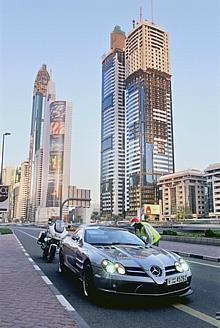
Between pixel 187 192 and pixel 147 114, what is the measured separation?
4217 centimetres

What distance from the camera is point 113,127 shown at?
577 ft

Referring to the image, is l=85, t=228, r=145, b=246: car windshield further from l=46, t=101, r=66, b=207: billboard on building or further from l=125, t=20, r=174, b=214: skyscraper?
l=125, t=20, r=174, b=214: skyscraper

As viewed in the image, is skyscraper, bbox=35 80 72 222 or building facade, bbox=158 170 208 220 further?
building facade, bbox=158 170 208 220

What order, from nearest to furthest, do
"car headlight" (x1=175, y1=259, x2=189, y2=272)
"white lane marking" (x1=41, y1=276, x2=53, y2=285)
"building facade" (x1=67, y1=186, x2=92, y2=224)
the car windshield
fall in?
1. "car headlight" (x1=175, y1=259, x2=189, y2=272)
2. the car windshield
3. "white lane marking" (x1=41, y1=276, x2=53, y2=285)
4. "building facade" (x1=67, y1=186, x2=92, y2=224)

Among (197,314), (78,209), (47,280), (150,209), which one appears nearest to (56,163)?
(78,209)

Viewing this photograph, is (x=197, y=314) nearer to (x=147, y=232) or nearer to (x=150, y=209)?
(x=147, y=232)

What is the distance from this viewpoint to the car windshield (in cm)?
735

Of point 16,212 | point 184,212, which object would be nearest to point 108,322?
point 184,212

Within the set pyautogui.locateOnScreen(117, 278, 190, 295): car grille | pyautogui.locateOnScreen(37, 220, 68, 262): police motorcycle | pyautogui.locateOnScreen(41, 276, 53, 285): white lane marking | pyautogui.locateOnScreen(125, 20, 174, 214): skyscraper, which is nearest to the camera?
pyautogui.locateOnScreen(117, 278, 190, 295): car grille

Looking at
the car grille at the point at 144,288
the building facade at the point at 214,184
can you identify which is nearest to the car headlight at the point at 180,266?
the car grille at the point at 144,288

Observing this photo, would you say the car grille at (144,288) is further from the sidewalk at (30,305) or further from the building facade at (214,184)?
the building facade at (214,184)

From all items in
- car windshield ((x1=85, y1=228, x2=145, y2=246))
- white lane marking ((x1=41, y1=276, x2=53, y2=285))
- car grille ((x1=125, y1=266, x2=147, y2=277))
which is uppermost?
car windshield ((x1=85, y1=228, x2=145, y2=246))

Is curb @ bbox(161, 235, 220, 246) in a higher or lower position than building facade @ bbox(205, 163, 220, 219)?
lower

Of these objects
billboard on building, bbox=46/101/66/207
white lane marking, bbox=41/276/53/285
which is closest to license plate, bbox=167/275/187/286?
white lane marking, bbox=41/276/53/285
